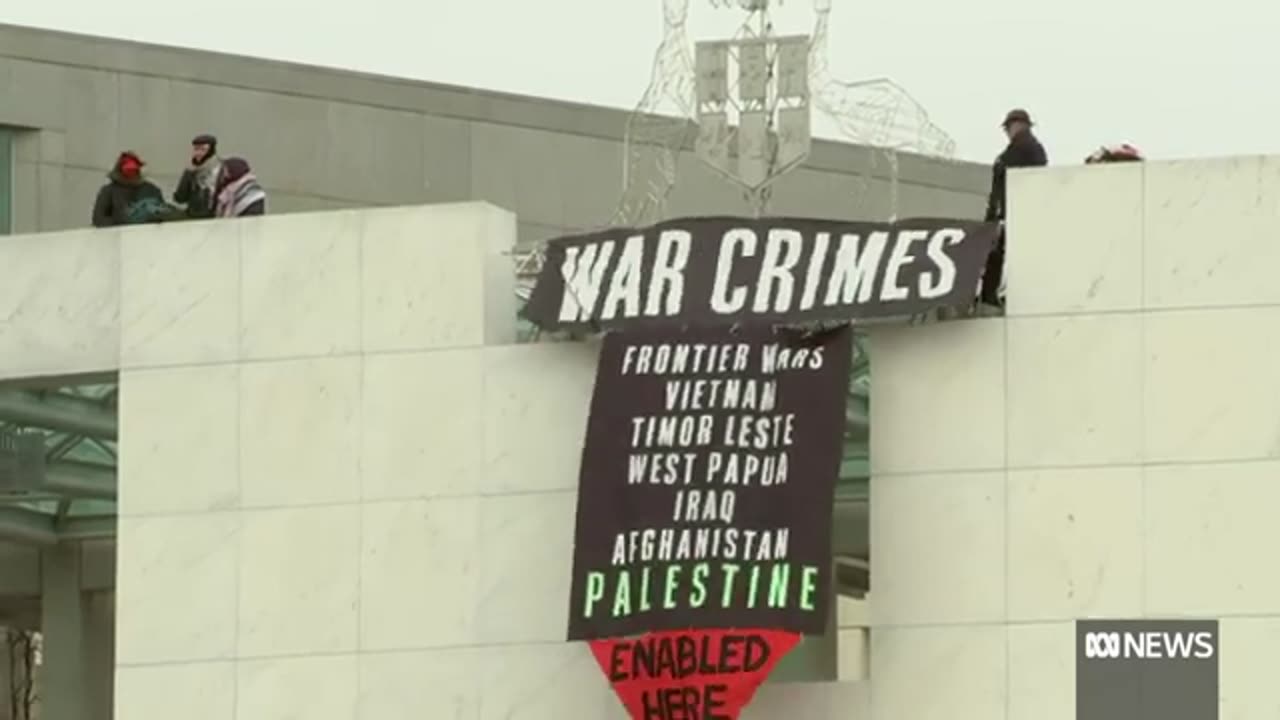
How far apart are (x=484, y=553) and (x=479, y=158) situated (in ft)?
52.5

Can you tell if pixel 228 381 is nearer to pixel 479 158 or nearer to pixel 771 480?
pixel 771 480

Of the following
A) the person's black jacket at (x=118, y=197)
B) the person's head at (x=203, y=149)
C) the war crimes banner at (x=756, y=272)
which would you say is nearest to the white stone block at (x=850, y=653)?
the person's black jacket at (x=118, y=197)

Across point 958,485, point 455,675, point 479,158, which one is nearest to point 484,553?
point 455,675

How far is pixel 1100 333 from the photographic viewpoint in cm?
3384

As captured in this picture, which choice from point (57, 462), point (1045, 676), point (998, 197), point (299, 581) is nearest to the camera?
point (1045, 676)

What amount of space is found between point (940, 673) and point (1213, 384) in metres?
3.13

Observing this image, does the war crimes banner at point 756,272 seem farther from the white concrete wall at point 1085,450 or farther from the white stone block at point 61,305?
the white stone block at point 61,305

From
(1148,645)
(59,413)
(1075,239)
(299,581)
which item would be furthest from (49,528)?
(1148,645)

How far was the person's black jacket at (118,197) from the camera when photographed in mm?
38000

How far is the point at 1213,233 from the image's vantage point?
33688mm

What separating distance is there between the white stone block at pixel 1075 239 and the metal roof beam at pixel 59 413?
1079 cm

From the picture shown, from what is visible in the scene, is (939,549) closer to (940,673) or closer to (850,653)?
(940,673)

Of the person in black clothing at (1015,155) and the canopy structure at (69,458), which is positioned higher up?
the person in black clothing at (1015,155)

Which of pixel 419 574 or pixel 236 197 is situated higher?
pixel 236 197
